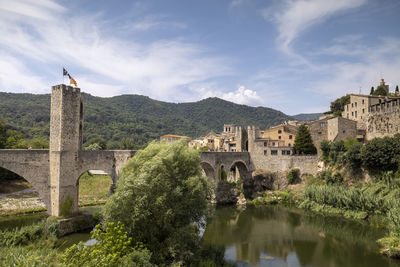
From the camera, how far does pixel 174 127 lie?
14312 cm

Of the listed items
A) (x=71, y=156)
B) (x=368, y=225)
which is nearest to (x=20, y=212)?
(x=71, y=156)

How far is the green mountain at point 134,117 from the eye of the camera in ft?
299

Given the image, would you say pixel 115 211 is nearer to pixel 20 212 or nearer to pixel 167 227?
pixel 167 227

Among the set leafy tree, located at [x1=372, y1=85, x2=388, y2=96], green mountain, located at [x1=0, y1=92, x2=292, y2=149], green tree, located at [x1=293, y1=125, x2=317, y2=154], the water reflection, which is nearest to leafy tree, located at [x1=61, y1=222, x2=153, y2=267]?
the water reflection

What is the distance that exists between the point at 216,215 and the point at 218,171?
8.14 meters

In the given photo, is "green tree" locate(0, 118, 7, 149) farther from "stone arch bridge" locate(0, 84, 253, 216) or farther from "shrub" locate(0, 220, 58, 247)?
"shrub" locate(0, 220, 58, 247)

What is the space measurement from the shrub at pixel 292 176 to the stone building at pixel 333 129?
761cm

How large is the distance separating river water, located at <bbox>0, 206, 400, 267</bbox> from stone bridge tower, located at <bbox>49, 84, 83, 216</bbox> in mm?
3230

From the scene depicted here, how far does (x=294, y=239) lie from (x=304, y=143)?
23616 mm

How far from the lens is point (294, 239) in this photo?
2486 centimetres

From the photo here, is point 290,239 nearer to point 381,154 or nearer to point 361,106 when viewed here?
point 381,154

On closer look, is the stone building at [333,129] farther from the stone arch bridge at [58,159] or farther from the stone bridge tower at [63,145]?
the stone bridge tower at [63,145]

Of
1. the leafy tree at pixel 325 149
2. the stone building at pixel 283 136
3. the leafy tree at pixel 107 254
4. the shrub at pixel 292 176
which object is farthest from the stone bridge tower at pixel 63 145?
the stone building at pixel 283 136

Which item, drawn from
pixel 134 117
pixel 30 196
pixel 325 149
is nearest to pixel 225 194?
pixel 325 149
